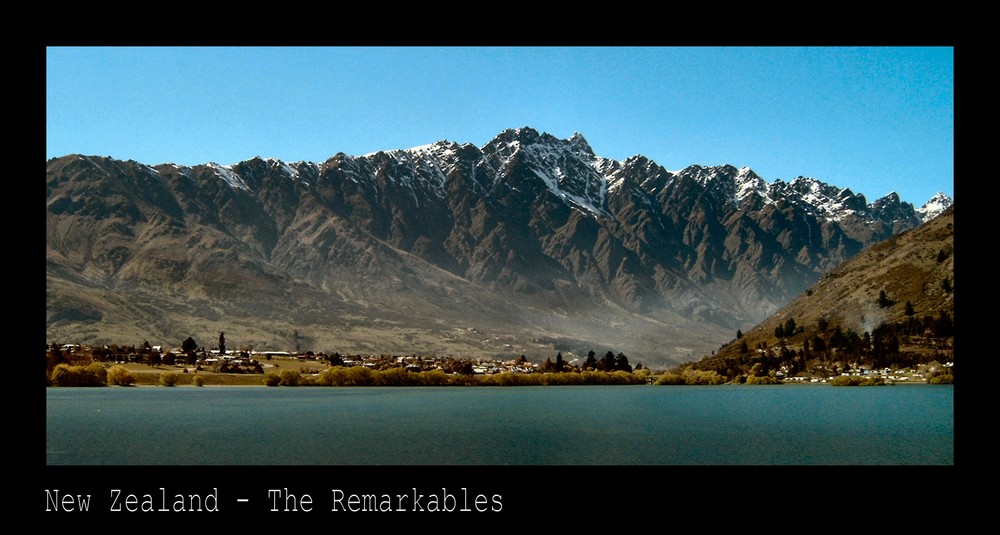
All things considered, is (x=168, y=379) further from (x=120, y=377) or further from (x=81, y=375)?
(x=81, y=375)

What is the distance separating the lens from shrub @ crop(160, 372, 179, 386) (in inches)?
7411

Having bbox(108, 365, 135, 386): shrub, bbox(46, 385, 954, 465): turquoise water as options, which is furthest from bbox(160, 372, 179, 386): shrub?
bbox(46, 385, 954, 465): turquoise water

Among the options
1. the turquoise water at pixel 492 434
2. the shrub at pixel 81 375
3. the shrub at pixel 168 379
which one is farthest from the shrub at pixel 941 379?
the shrub at pixel 81 375

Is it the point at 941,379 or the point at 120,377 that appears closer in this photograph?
the point at 120,377

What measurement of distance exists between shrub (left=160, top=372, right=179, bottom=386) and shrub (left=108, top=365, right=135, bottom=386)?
6.38m

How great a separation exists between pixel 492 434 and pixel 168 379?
136 meters

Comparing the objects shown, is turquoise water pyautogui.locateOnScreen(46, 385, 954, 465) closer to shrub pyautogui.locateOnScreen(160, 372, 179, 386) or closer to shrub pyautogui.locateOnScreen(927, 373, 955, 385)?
shrub pyautogui.locateOnScreen(160, 372, 179, 386)

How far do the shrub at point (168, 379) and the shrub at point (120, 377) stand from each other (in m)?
6.38

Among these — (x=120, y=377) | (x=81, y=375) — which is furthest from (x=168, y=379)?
(x=81, y=375)

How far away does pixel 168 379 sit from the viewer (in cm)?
18838

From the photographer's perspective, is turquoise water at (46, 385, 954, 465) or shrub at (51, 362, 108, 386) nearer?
turquoise water at (46, 385, 954, 465)
